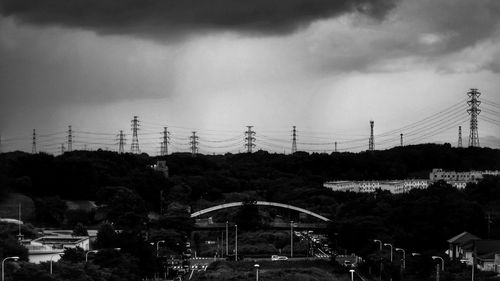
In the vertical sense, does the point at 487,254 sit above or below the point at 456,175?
below

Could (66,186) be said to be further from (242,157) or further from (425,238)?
(242,157)

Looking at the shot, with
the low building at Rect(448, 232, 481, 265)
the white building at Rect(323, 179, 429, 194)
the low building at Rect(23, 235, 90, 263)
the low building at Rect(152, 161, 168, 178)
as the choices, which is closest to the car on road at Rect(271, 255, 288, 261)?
the low building at Rect(448, 232, 481, 265)

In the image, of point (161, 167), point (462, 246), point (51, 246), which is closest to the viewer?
point (51, 246)

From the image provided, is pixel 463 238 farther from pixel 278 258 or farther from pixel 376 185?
pixel 376 185

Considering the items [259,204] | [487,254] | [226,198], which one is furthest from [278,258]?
[226,198]

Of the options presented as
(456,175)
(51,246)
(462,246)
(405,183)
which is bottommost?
(462,246)

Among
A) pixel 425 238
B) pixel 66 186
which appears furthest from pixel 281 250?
pixel 66 186

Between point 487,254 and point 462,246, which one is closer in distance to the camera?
point 487,254
